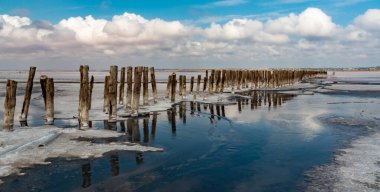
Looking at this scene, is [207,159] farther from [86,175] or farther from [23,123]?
[23,123]

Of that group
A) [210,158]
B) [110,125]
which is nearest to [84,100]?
[110,125]

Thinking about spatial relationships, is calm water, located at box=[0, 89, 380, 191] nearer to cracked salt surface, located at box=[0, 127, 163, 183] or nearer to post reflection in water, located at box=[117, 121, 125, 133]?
post reflection in water, located at box=[117, 121, 125, 133]

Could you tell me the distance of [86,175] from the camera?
7371 millimetres

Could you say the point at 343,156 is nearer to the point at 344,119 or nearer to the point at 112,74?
the point at 344,119

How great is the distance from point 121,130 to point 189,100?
463 inches

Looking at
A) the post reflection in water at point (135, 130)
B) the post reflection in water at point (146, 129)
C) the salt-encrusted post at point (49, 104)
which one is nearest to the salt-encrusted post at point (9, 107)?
the salt-encrusted post at point (49, 104)

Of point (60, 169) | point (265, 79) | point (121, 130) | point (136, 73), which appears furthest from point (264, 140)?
point (265, 79)

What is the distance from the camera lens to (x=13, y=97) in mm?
12602

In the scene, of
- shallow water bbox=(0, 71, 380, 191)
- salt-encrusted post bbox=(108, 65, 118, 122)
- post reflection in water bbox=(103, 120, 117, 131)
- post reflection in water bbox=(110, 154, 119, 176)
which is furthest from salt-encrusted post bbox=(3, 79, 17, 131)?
post reflection in water bbox=(110, 154, 119, 176)

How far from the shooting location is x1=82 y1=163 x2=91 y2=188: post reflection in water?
687cm

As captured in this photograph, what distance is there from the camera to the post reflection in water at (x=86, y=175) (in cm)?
687

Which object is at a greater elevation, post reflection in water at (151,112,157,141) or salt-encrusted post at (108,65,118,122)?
salt-encrusted post at (108,65,118,122)

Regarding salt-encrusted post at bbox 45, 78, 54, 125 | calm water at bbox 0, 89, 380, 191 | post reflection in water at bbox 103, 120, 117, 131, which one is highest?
salt-encrusted post at bbox 45, 78, 54, 125

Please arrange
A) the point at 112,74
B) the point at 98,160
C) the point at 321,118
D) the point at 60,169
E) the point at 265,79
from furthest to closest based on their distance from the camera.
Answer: the point at 265,79, the point at 321,118, the point at 112,74, the point at 98,160, the point at 60,169
